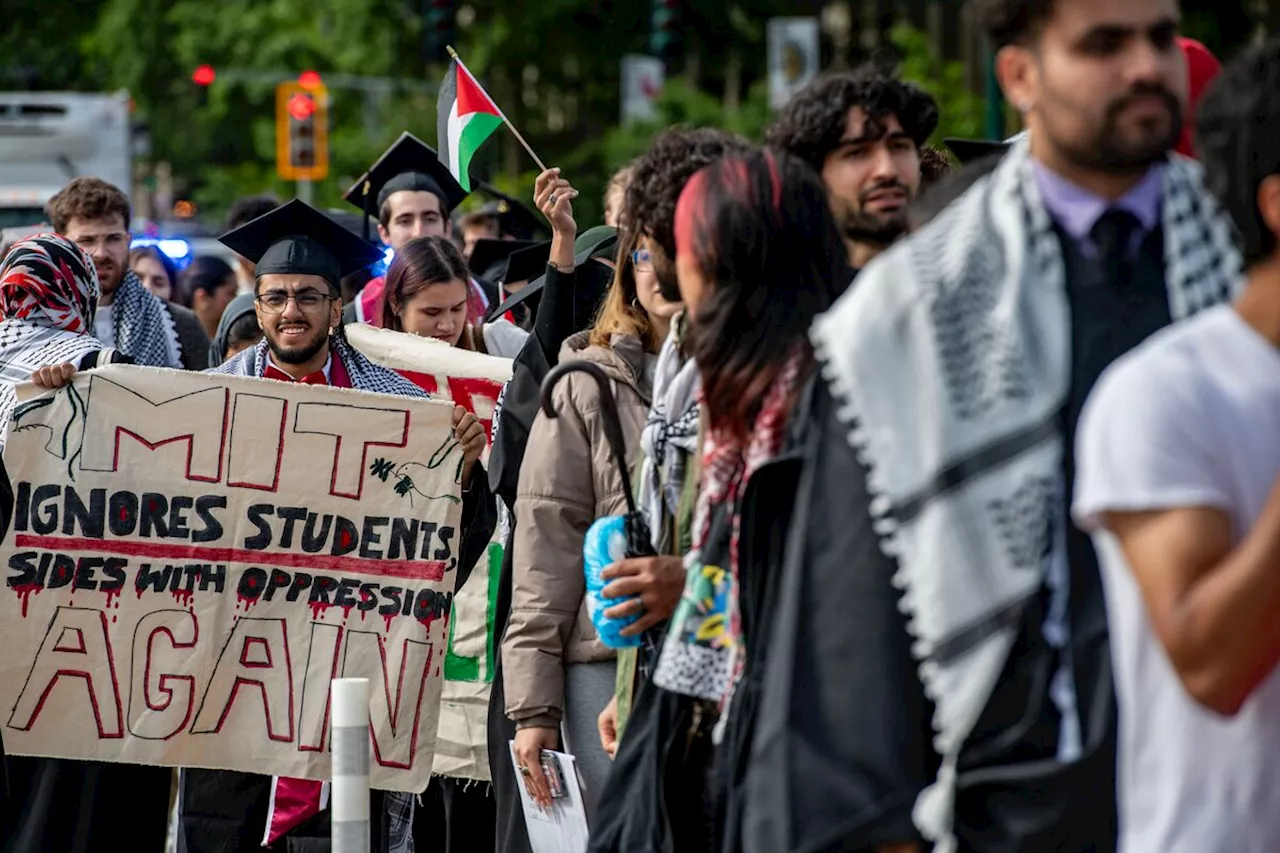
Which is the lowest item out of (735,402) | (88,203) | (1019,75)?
(735,402)

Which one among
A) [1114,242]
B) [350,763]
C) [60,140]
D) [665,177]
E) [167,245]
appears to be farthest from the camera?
[60,140]

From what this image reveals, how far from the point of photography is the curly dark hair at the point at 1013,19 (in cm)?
277

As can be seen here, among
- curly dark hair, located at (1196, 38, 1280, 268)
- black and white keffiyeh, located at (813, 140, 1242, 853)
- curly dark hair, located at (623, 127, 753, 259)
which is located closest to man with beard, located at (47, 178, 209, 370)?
curly dark hair, located at (623, 127, 753, 259)

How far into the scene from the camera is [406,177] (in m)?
8.85

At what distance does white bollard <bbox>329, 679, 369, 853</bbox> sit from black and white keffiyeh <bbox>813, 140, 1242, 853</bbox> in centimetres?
248

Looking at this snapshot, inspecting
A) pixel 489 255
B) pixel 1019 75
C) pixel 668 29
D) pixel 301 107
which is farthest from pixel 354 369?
pixel 301 107

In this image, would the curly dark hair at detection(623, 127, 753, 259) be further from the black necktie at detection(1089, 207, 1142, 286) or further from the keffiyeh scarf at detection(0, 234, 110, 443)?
the keffiyeh scarf at detection(0, 234, 110, 443)

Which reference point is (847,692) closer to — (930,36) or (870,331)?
(870,331)

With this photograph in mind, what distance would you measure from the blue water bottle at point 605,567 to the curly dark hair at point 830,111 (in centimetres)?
75

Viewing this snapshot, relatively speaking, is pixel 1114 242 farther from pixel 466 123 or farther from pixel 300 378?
pixel 466 123

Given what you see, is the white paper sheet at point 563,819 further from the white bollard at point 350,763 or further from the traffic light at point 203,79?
the traffic light at point 203,79

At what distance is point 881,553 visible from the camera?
9.02ft

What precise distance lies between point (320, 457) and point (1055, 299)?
150 inches

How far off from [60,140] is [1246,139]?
22.3m
